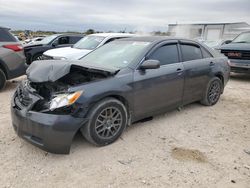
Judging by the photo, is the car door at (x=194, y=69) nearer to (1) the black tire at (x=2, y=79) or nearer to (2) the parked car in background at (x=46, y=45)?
(1) the black tire at (x=2, y=79)

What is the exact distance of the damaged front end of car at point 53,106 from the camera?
3207 mm

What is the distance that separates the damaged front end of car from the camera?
3207 millimetres

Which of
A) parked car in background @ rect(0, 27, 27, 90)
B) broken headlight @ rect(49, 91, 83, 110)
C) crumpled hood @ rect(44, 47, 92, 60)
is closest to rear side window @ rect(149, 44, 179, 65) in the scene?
broken headlight @ rect(49, 91, 83, 110)

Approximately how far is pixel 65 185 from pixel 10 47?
17.3 feet

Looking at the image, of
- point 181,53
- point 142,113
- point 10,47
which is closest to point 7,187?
point 142,113

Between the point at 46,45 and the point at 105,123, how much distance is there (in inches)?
353

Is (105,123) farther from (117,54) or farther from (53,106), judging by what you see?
(117,54)

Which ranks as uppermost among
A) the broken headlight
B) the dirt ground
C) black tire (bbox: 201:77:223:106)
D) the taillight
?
the taillight

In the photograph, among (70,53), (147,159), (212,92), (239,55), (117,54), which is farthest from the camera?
(239,55)

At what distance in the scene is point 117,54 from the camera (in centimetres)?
452

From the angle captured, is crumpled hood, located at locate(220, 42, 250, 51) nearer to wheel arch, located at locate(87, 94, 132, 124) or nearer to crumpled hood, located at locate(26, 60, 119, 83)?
wheel arch, located at locate(87, 94, 132, 124)

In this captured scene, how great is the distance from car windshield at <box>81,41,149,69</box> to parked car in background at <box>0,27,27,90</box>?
3129 mm

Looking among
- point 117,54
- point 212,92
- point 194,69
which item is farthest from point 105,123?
point 212,92

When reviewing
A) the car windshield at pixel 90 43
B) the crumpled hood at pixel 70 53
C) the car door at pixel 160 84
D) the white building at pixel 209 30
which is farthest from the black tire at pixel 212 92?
the white building at pixel 209 30
